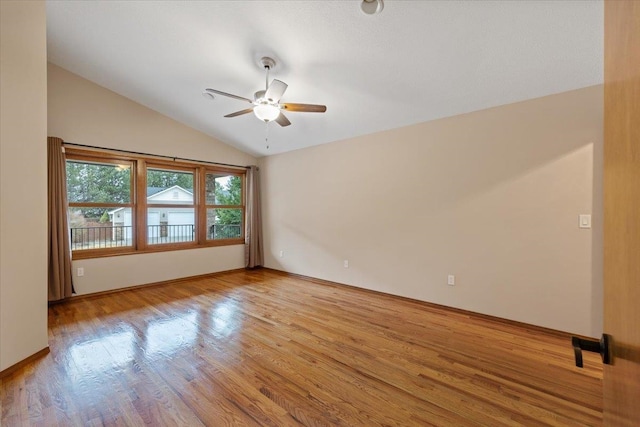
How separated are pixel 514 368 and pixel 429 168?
2319 millimetres

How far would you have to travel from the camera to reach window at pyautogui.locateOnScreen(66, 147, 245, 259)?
403 cm

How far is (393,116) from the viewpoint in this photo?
364 cm

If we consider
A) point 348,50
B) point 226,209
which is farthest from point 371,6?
point 226,209

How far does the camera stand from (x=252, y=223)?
A: 18.7ft

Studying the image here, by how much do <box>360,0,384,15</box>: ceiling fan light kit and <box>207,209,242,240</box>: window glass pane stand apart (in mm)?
4412

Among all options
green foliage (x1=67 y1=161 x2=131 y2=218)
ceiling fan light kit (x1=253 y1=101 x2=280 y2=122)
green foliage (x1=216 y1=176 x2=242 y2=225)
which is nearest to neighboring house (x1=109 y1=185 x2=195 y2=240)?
green foliage (x1=67 y1=161 x2=131 y2=218)

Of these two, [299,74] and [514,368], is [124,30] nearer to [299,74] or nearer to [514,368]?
[299,74]

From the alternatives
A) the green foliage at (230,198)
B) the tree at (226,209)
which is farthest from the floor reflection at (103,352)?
the green foliage at (230,198)

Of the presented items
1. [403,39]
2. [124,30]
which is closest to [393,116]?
[403,39]

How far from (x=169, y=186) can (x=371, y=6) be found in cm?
430

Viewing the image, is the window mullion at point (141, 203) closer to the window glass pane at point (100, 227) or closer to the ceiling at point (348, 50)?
the window glass pane at point (100, 227)

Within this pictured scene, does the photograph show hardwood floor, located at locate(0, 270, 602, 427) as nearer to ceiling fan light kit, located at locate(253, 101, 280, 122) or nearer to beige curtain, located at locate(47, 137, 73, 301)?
beige curtain, located at locate(47, 137, 73, 301)

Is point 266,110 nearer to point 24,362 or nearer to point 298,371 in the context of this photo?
point 298,371

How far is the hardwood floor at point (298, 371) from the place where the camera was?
1.71 meters
